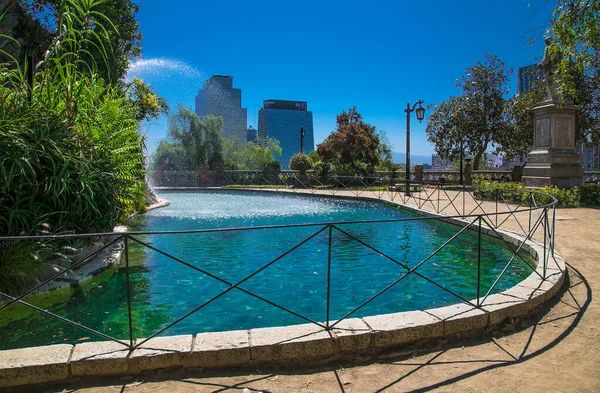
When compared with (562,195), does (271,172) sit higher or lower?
higher

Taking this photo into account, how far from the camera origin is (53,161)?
18.7 feet

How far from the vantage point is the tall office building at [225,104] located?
53.8 meters

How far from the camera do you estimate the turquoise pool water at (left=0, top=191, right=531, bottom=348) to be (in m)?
4.84

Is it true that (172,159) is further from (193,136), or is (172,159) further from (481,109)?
(481,109)

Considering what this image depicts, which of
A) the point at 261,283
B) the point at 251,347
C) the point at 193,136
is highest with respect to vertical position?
the point at 193,136

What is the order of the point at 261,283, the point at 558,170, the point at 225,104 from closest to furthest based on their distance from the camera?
the point at 261,283 < the point at 558,170 < the point at 225,104

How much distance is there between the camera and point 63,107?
6.36 metres

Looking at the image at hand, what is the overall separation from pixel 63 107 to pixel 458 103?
28.4 metres

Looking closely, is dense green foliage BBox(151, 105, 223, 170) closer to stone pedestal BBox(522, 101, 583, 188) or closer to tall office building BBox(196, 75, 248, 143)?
tall office building BBox(196, 75, 248, 143)

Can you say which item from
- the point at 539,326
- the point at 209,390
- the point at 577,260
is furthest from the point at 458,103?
the point at 209,390

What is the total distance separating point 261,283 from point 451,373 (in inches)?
140

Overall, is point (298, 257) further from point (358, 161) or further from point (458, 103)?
point (458, 103)

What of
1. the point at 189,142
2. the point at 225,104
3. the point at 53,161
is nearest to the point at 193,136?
the point at 189,142

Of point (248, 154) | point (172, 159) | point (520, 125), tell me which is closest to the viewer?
point (520, 125)
